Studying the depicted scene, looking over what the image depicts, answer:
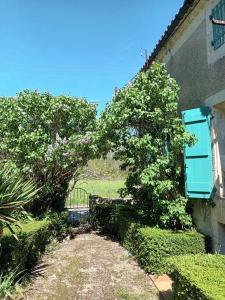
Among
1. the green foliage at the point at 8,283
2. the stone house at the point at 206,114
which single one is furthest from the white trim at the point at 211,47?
the green foliage at the point at 8,283

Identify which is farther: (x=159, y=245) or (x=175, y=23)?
(x=175, y=23)

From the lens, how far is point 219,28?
27.6 ft

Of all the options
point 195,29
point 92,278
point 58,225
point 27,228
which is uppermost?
point 195,29

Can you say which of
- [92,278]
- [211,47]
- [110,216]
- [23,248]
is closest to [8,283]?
[23,248]

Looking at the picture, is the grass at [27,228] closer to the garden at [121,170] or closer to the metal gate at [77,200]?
the garden at [121,170]

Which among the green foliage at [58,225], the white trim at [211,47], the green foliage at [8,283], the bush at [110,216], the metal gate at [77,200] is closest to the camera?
the green foliage at [8,283]

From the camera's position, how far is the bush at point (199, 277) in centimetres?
486

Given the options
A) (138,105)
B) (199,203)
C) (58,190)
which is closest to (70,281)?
(199,203)

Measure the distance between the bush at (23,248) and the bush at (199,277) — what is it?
3.41 metres

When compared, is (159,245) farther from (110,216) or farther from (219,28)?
(110,216)

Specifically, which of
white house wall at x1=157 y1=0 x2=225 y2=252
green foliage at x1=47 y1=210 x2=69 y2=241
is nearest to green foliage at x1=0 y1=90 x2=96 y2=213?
green foliage at x1=47 y1=210 x2=69 y2=241

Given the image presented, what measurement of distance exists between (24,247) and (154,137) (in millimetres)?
4273

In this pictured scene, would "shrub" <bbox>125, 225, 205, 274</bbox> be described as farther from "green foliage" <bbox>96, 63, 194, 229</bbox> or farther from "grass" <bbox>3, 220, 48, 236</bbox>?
"grass" <bbox>3, 220, 48, 236</bbox>

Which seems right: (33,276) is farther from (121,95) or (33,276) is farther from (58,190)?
(58,190)
